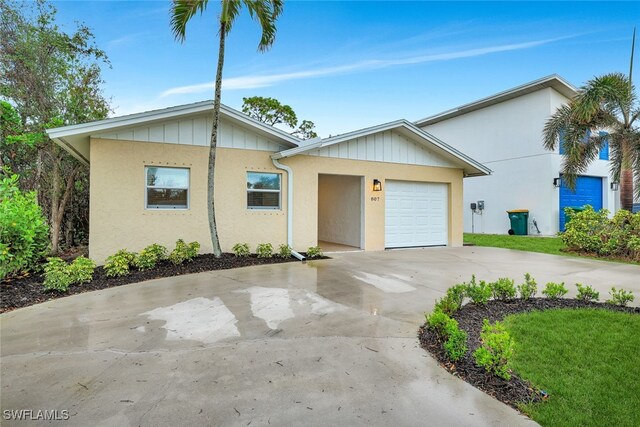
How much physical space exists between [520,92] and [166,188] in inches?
635

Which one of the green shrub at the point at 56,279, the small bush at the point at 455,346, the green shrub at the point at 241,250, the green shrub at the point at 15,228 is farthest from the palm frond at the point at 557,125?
the green shrub at the point at 15,228

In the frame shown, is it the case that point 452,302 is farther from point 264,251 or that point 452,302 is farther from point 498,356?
point 264,251

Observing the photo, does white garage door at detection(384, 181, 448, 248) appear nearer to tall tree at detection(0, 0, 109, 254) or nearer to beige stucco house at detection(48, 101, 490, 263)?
beige stucco house at detection(48, 101, 490, 263)

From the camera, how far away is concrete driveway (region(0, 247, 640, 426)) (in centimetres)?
226

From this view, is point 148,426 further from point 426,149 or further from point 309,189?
point 426,149

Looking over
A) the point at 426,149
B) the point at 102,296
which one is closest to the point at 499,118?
the point at 426,149

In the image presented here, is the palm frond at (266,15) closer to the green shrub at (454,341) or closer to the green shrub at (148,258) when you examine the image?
the green shrub at (148,258)

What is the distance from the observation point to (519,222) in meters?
15.7

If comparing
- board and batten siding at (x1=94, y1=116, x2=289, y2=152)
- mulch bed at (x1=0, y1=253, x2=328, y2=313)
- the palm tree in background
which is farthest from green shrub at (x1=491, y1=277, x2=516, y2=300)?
the palm tree in background

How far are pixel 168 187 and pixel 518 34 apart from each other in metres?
13.5

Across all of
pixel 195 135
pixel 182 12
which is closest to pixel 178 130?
pixel 195 135

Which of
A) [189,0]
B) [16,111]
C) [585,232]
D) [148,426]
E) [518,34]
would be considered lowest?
[148,426]

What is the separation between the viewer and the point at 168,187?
8203mm

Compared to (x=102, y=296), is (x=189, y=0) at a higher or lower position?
higher
